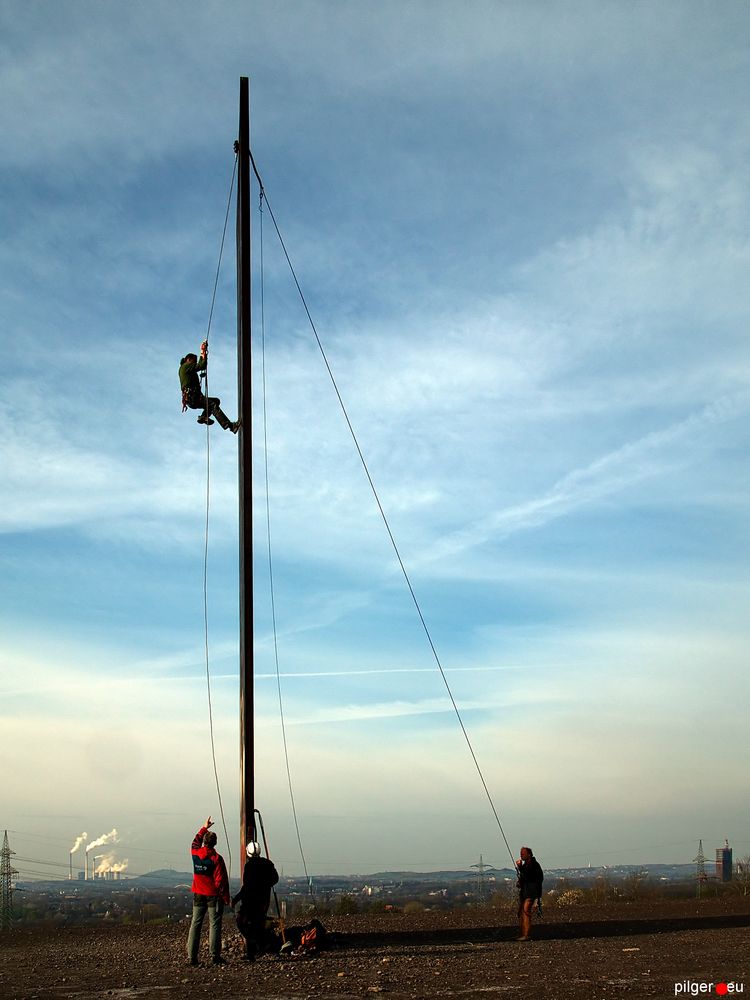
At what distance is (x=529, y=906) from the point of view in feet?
52.1

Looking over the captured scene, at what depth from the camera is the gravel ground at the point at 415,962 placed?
37.3ft

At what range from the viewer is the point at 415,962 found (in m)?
13.5

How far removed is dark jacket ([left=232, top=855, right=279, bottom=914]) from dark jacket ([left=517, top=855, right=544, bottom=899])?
165 inches

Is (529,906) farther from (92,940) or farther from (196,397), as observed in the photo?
(196,397)

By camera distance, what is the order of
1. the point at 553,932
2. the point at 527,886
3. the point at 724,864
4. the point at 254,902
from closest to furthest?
the point at 254,902, the point at 527,886, the point at 553,932, the point at 724,864

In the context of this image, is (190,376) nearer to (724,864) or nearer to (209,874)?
(209,874)

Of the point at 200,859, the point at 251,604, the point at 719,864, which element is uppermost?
the point at 251,604

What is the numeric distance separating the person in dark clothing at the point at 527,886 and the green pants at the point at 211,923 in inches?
199

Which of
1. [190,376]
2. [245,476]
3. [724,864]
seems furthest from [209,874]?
[724,864]

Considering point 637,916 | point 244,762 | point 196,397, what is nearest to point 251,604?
point 244,762

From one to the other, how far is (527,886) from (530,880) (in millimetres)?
109

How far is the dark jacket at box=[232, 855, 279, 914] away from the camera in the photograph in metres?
13.9

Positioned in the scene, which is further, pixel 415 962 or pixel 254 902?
pixel 254 902

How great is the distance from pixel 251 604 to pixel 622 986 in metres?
7.96
